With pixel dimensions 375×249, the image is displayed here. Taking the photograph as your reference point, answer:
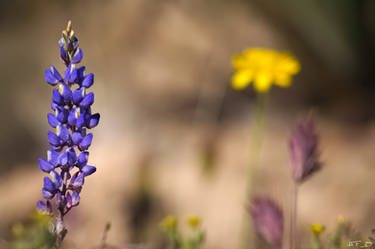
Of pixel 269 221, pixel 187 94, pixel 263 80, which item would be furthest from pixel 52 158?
pixel 187 94

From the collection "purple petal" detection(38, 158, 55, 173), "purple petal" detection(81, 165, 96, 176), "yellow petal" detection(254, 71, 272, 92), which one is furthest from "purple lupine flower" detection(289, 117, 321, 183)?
"yellow petal" detection(254, 71, 272, 92)

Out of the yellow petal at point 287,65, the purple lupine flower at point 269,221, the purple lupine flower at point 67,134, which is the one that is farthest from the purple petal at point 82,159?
the yellow petal at point 287,65

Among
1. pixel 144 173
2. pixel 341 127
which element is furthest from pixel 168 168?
pixel 341 127

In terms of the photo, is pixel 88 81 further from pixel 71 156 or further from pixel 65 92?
pixel 71 156

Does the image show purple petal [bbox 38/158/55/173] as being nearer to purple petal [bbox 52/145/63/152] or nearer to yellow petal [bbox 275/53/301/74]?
purple petal [bbox 52/145/63/152]

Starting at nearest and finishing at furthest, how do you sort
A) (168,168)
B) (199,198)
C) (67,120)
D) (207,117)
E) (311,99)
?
1. (67,120)
2. (199,198)
3. (168,168)
4. (207,117)
5. (311,99)

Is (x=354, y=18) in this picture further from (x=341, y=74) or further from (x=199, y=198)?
(x=199, y=198)

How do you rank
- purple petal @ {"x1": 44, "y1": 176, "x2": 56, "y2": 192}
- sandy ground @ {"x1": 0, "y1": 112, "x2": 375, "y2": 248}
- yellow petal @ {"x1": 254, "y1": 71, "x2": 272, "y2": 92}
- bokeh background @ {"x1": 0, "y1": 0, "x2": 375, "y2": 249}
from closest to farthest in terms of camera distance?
purple petal @ {"x1": 44, "y1": 176, "x2": 56, "y2": 192} < yellow petal @ {"x1": 254, "y1": 71, "x2": 272, "y2": 92} < sandy ground @ {"x1": 0, "y1": 112, "x2": 375, "y2": 248} < bokeh background @ {"x1": 0, "y1": 0, "x2": 375, "y2": 249}
